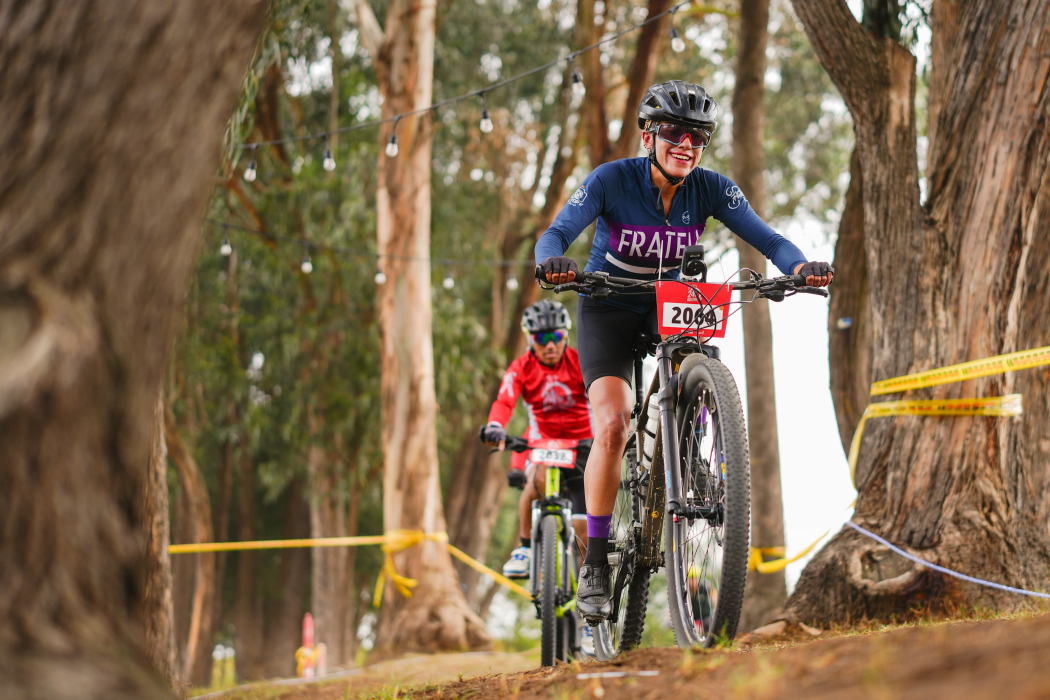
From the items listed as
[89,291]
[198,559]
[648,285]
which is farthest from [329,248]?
[89,291]

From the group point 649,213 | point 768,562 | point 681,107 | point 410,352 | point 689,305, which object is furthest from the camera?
point 410,352

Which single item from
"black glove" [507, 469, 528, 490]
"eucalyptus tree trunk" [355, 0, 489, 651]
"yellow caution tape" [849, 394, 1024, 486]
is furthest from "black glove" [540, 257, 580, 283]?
"eucalyptus tree trunk" [355, 0, 489, 651]

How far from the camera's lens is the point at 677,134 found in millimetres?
3682

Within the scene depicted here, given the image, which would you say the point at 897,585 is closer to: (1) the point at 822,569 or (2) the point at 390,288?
(1) the point at 822,569

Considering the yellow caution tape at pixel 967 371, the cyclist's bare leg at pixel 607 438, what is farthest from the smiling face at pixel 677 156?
the yellow caution tape at pixel 967 371

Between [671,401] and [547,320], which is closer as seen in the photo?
[671,401]

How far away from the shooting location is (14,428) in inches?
69.8

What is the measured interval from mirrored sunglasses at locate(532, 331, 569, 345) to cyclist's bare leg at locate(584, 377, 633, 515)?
5.76 feet

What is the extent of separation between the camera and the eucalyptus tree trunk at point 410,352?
8.90 metres

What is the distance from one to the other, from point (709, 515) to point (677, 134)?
1571mm

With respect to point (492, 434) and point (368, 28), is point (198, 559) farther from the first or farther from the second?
point (492, 434)

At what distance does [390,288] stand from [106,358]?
27.7 ft

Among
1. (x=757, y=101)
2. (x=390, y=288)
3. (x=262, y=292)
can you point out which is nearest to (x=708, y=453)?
(x=757, y=101)

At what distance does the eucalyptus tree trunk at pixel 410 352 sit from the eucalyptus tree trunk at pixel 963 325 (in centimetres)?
489
